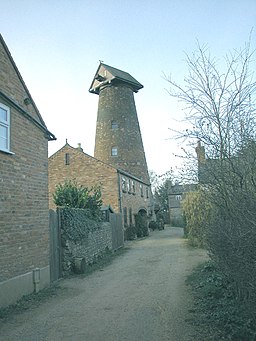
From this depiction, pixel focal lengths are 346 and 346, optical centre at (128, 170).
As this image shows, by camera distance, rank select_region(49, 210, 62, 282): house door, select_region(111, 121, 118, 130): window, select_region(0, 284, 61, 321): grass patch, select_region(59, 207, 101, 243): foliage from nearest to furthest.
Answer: select_region(0, 284, 61, 321): grass patch, select_region(49, 210, 62, 282): house door, select_region(59, 207, 101, 243): foliage, select_region(111, 121, 118, 130): window

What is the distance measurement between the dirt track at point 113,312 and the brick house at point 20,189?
999mm

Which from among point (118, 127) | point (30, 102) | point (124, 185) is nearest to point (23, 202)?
point (30, 102)

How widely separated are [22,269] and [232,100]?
7.02 metres

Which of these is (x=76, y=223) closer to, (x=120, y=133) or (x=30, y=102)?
(x=30, y=102)

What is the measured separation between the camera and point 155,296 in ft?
29.6

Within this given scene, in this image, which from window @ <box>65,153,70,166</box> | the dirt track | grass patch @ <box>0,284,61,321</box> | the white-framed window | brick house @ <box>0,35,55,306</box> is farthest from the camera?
window @ <box>65,153,70,166</box>

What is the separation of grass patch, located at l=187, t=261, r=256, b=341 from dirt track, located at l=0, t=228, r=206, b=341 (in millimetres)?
265

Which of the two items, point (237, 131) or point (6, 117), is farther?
point (6, 117)

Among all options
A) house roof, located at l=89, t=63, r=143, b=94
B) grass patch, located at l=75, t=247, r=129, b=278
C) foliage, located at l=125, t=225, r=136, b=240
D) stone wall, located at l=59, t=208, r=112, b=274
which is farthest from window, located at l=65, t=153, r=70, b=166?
house roof, located at l=89, t=63, r=143, b=94

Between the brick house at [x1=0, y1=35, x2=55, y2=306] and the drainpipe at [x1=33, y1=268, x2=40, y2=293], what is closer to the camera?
the brick house at [x1=0, y1=35, x2=55, y2=306]

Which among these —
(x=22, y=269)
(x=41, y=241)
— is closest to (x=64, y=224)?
(x=41, y=241)

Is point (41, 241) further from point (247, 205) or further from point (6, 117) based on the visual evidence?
point (247, 205)

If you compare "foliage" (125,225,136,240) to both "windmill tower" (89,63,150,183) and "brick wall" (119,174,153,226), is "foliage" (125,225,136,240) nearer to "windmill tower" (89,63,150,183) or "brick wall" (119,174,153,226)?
"brick wall" (119,174,153,226)

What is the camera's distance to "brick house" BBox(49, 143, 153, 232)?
92.1ft
